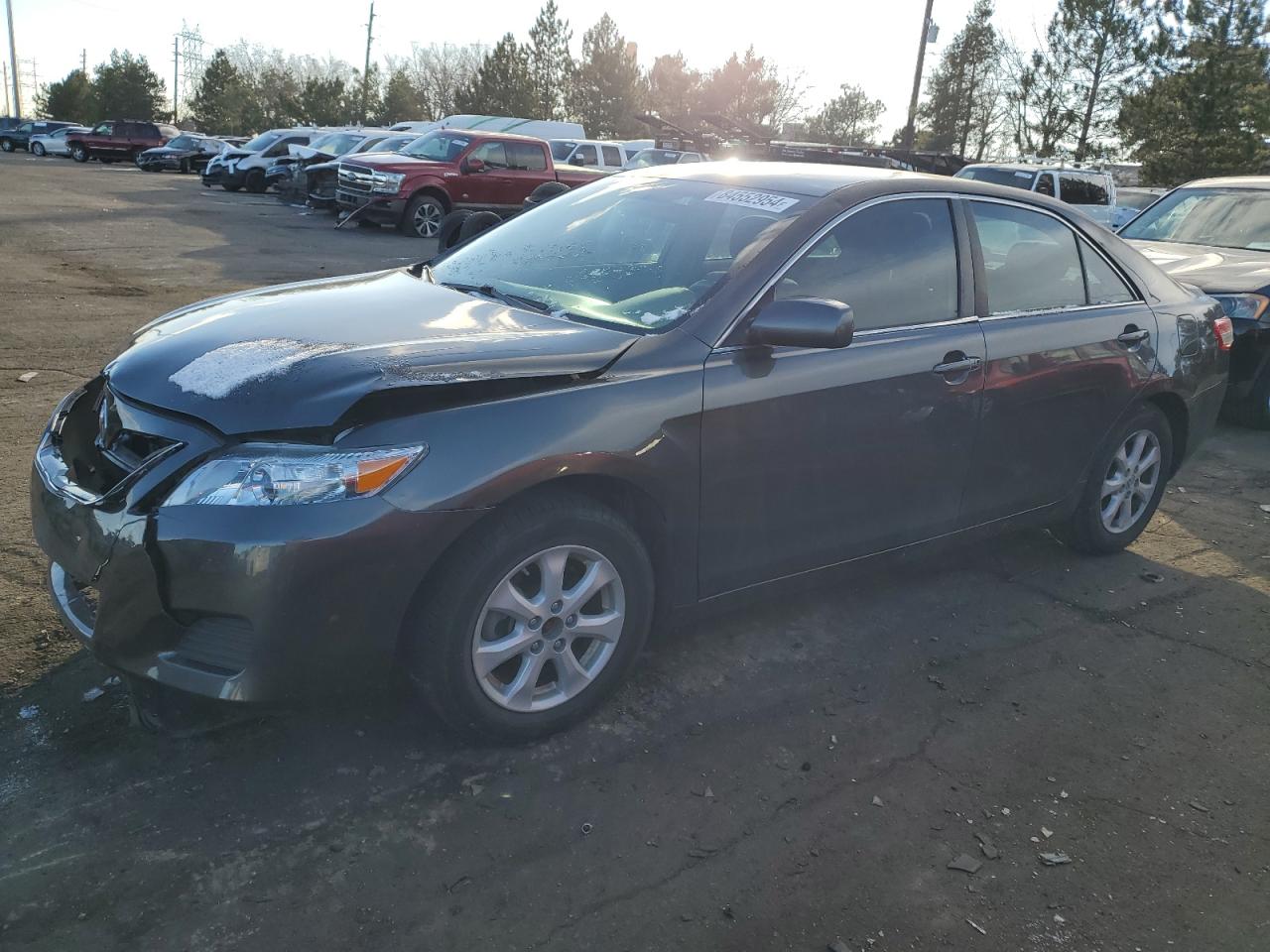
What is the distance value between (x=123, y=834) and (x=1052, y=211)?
4.27 metres

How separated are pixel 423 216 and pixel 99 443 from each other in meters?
16.2

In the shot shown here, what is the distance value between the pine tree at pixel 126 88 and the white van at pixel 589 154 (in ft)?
186

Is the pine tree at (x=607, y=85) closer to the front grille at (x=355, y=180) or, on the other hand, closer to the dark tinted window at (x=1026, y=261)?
the front grille at (x=355, y=180)

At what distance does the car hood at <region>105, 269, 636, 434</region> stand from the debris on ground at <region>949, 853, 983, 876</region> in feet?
5.68

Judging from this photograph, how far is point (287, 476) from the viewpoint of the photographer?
261cm

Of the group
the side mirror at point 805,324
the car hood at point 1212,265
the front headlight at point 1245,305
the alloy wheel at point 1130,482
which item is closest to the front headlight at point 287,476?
the side mirror at point 805,324

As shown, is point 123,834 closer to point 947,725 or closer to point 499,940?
point 499,940

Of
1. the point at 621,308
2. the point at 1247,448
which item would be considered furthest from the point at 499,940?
the point at 1247,448

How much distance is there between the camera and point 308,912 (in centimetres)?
242

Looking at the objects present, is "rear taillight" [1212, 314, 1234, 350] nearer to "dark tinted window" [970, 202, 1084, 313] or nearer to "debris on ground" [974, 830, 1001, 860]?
"dark tinted window" [970, 202, 1084, 313]

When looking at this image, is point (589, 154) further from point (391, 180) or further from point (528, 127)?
point (391, 180)

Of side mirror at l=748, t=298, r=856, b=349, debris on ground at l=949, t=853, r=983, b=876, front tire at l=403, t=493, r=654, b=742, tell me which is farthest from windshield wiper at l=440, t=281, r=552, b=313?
debris on ground at l=949, t=853, r=983, b=876

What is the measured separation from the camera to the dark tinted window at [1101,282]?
4.62m

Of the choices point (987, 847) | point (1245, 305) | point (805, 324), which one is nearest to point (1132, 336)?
point (805, 324)
